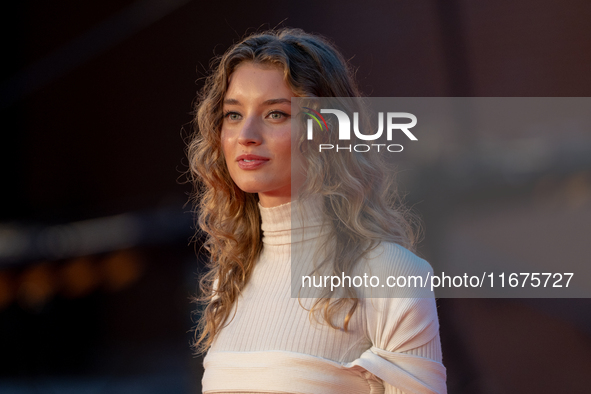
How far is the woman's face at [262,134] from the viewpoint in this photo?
1212 mm

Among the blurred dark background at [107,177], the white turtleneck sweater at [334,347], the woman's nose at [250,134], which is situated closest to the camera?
the white turtleneck sweater at [334,347]

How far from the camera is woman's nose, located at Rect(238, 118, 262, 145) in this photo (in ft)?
3.95

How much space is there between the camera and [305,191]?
1263 millimetres

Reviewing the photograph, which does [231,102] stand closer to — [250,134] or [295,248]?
[250,134]

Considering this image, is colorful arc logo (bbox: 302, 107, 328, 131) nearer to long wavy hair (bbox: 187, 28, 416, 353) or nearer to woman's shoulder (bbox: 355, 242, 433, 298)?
long wavy hair (bbox: 187, 28, 416, 353)

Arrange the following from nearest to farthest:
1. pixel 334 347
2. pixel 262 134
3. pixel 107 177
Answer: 1. pixel 334 347
2. pixel 262 134
3. pixel 107 177

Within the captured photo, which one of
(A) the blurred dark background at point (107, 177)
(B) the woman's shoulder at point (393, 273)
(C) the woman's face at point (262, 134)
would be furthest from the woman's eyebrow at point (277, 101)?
(A) the blurred dark background at point (107, 177)

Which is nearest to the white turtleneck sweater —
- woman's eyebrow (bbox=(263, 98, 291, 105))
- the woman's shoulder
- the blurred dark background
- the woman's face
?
the woman's shoulder

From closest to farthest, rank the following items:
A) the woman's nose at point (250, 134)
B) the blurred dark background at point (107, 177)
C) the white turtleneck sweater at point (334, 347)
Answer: the white turtleneck sweater at point (334, 347) < the woman's nose at point (250, 134) < the blurred dark background at point (107, 177)

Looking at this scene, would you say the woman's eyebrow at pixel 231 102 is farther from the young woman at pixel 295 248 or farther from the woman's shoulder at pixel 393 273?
the woman's shoulder at pixel 393 273

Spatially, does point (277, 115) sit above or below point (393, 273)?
above

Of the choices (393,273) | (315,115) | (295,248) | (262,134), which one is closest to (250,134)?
(262,134)

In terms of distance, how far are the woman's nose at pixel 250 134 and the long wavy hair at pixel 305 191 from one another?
92 mm

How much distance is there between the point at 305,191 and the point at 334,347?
0.34 meters
